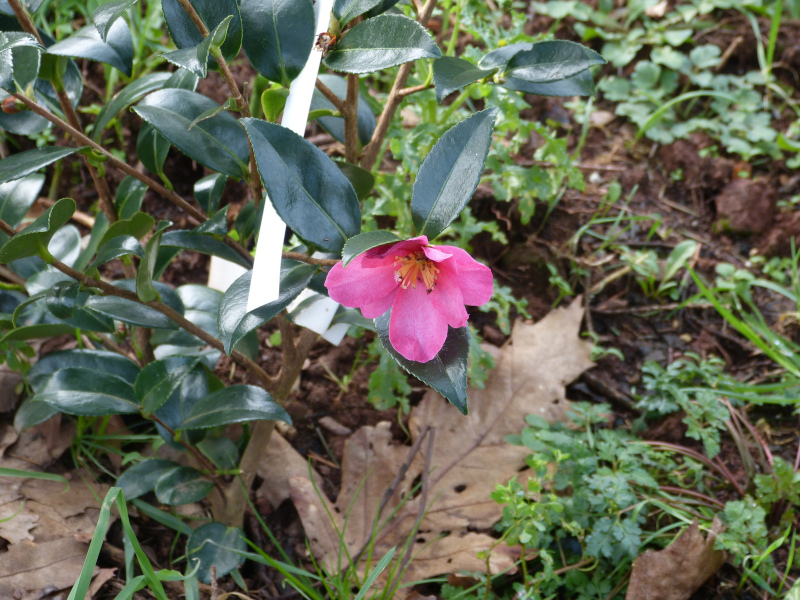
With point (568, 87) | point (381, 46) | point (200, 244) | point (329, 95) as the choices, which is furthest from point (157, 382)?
point (568, 87)

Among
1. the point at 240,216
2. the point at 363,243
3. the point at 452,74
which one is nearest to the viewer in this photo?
the point at 363,243

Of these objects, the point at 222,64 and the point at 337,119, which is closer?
the point at 222,64

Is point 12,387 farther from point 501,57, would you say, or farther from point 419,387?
point 501,57

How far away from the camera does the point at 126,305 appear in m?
1.19

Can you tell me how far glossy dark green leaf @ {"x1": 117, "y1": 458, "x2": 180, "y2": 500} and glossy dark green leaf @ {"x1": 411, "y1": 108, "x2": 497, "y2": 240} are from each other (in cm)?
82

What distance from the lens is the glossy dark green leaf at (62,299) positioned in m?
1.03

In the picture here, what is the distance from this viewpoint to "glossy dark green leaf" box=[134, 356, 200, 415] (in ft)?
3.78

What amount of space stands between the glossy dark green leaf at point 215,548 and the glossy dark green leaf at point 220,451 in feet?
0.42

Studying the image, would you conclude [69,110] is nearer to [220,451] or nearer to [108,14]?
[108,14]

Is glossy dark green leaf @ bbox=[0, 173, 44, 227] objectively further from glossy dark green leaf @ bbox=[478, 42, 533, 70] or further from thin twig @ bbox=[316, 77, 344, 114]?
glossy dark green leaf @ bbox=[478, 42, 533, 70]

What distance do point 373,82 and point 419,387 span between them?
4.15ft

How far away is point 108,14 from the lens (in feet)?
2.97

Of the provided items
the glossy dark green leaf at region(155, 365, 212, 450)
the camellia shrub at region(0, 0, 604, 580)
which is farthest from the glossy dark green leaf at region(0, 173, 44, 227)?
the glossy dark green leaf at region(155, 365, 212, 450)

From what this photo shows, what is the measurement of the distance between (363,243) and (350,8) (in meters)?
0.44
